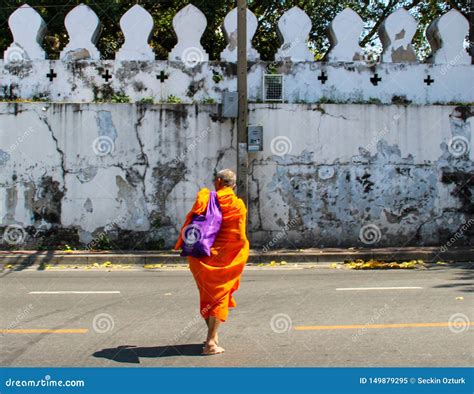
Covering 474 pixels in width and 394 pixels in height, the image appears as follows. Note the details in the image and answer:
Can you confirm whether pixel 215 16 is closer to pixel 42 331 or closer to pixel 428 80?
pixel 428 80

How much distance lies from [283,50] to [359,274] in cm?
581

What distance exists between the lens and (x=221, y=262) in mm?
5465

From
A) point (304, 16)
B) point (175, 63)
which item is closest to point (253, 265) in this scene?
point (175, 63)

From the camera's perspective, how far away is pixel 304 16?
13.8 m

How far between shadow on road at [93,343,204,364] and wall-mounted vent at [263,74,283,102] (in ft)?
28.6

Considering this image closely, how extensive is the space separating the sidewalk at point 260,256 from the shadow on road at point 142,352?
645 centimetres

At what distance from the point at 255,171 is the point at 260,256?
2.15m

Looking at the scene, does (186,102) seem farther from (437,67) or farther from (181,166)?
(437,67)

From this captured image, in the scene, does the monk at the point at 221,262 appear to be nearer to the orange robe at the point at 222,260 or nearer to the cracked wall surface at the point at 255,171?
the orange robe at the point at 222,260

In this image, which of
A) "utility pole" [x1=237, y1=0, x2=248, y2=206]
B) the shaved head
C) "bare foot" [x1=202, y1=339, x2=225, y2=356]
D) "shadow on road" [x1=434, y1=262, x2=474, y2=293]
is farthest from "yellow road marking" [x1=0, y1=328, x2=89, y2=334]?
"utility pole" [x1=237, y1=0, x2=248, y2=206]

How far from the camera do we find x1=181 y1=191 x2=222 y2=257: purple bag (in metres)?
5.36

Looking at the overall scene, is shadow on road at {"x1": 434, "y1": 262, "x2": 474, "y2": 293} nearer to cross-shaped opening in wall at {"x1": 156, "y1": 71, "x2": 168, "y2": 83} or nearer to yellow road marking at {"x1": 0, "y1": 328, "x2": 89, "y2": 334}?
yellow road marking at {"x1": 0, "y1": 328, "x2": 89, "y2": 334}

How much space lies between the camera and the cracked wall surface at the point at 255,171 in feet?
43.3

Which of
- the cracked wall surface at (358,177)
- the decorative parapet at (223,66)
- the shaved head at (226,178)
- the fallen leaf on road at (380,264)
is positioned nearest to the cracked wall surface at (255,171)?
the cracked wall surface at (358,177)
